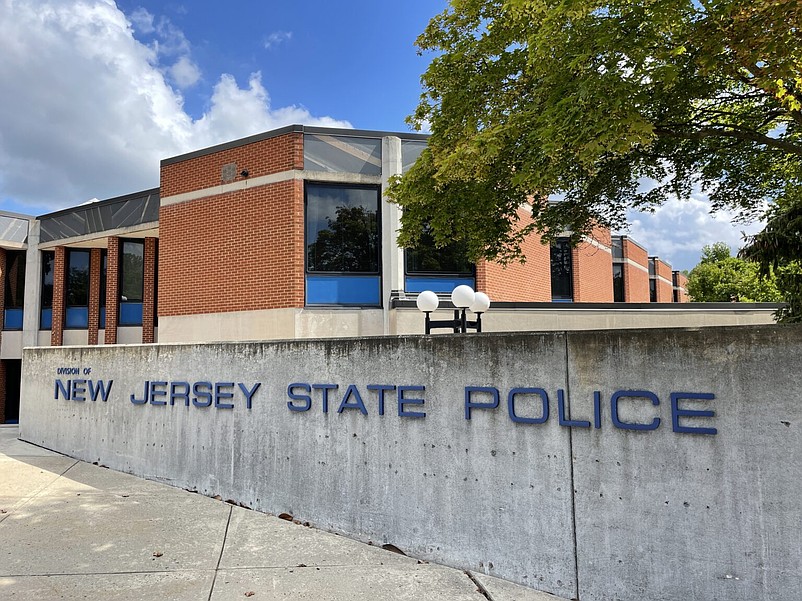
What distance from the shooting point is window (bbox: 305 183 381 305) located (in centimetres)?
1184

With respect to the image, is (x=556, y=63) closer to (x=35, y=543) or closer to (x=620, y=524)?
(x=620, y=524)

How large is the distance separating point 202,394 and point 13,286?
56.7 ft

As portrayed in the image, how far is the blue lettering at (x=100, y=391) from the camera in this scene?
8.95 m

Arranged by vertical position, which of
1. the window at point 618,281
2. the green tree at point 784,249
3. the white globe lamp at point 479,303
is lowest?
the white globe lamp at point 479,303

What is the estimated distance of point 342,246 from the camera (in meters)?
12.0

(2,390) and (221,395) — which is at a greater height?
(221,395)

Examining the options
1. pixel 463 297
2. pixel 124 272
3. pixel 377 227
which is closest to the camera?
pixel 463 297

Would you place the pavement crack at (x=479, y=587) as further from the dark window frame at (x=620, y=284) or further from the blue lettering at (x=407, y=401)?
the dark window frame at (x=620, y=284)

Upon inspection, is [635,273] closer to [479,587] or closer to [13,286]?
[13,286]

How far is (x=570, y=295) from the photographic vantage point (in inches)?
816

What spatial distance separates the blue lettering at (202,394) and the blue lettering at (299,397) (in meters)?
1.46

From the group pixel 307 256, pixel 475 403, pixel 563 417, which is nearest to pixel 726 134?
pixel 563 417

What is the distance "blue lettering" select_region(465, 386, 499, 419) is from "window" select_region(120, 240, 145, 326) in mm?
15913

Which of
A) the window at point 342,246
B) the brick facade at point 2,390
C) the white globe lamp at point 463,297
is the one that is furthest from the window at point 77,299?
the white globe lamp at point 463,297
